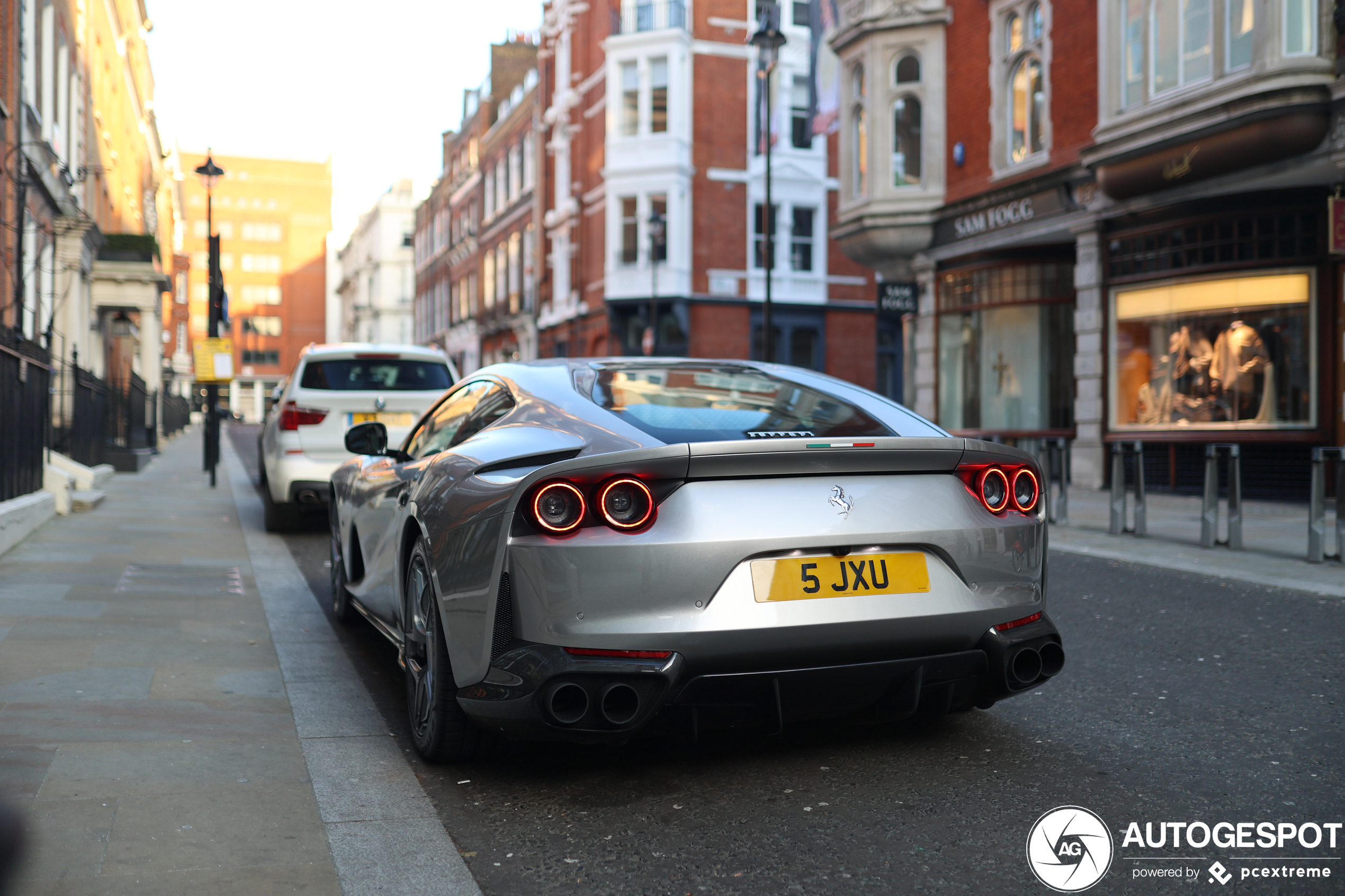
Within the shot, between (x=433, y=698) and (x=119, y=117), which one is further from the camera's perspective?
(x=119, y=117)

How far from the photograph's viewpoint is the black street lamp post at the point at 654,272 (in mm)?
31609

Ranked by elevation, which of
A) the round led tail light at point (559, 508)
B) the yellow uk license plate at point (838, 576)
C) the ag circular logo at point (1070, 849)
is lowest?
the ag circular logo at point (1070, 849)

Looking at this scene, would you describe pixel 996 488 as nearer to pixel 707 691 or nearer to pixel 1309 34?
pixel 707 691

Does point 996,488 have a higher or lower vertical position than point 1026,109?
lower

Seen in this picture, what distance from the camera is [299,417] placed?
10398 mm

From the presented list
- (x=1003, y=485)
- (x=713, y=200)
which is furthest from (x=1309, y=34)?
(x=713, y=200)

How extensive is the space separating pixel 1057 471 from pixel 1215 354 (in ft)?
11.4

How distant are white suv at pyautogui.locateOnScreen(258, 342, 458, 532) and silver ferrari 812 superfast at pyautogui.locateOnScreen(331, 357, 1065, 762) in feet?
21.9

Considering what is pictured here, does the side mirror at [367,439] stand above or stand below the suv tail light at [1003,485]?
above

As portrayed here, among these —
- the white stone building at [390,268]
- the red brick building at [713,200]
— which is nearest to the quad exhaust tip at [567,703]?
the red brick building at [713,200]

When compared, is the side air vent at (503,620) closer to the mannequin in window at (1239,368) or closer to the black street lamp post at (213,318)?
the mannequin in window at (1239,368)

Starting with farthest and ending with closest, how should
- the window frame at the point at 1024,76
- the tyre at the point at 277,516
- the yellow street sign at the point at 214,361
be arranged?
the yellow street sign at the point at 214,361 < the window frame at the point at 1024,76 < the tyre at the point at 277,516

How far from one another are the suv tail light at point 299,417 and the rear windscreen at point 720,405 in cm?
656

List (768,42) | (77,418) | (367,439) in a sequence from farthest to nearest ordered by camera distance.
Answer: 1. (768,42)
2. (77,418)
3. (367,439)
